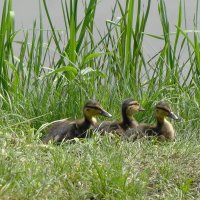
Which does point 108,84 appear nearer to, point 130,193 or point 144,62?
point 144,62

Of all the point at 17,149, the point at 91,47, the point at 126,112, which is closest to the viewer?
the point at 17,149

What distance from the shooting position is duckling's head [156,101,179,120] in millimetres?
7238

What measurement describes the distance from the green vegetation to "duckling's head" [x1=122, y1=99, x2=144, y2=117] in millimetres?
333

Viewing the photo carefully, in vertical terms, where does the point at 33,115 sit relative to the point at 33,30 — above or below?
below

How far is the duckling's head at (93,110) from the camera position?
23.5 feet

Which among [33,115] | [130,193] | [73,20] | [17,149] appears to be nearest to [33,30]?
[73,20]

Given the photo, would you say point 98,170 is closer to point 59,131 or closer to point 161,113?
point 59,131

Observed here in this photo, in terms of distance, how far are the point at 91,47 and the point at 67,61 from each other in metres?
0.37

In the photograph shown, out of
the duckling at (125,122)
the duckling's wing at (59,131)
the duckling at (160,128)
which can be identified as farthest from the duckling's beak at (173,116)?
the duckling's wing at (59,131)

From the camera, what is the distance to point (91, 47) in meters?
8.43

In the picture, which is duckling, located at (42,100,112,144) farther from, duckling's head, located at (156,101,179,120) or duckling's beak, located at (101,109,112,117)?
duckling's head, located at (156,101,179,120)

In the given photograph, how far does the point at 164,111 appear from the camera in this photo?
23.8 ft

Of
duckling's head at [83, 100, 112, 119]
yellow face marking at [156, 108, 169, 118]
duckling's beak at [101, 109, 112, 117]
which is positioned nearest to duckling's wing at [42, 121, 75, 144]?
duckling's head at [83, 100, 112, 119]

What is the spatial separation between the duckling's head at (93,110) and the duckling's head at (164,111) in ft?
1.20
